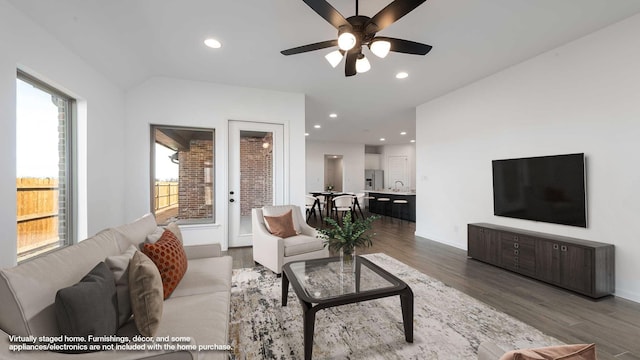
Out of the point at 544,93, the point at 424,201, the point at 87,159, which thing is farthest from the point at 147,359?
the point at 424,201

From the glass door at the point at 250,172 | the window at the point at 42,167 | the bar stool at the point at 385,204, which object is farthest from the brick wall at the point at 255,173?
the bar stool at the point at 385,204

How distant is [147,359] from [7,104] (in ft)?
7.48

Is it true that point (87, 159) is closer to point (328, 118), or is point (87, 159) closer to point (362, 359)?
point (362, 359)

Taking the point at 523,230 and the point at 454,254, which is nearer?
the point at 523,230

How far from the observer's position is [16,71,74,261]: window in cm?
219

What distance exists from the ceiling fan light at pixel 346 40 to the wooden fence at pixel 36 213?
2943 millimetres

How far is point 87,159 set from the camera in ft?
9.49

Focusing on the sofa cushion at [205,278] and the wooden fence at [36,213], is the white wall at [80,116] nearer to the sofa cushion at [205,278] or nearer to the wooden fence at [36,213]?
the wooden fence at [36,213]

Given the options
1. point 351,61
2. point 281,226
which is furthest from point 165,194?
point 351,61

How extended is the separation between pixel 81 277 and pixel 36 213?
1947 mm

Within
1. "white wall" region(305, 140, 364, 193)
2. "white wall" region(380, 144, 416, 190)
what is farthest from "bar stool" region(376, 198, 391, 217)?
"white wall" region(380, 144, 416, 190)

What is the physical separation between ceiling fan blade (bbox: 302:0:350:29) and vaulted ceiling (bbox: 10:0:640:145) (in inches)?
17.2

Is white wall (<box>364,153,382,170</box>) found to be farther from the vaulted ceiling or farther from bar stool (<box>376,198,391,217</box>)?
the vaulted ceiling

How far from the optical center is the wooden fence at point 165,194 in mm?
4047
